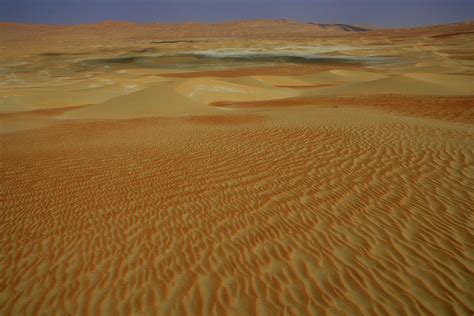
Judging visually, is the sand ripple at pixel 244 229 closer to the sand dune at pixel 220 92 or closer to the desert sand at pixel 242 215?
the desert sand at pixel 242 215

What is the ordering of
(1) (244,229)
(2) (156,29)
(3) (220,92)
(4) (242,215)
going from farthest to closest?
1. (2) (156,29)
2. (3) (220,92)
3. (4) (242,215)
4. (1) (244,229)

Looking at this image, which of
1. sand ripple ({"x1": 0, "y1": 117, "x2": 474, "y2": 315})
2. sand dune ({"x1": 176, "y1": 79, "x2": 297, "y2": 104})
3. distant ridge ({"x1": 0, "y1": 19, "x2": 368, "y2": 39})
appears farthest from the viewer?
distant ridge ({"x1": 0, "y1": 19, "x2": 368, "y2": 39})

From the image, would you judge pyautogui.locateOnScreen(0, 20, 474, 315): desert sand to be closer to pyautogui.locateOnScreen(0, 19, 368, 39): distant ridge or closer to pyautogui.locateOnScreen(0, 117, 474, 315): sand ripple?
pyautogui.locateOnScreen(0, 117, 474, 315): sand ripple

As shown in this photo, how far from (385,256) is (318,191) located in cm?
237

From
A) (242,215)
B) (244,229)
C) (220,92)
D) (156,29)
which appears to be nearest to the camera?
(244,229)

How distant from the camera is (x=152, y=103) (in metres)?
19.4

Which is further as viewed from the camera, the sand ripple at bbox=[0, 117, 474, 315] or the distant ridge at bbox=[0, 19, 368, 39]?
the distant ridge at bbox=[0, 19, 368, 39]

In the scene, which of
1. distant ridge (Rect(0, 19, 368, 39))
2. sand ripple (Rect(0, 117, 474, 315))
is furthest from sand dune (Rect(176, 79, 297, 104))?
distant ridge (Rect(0, 19, 368, 39))

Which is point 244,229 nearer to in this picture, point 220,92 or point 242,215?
point 242,215

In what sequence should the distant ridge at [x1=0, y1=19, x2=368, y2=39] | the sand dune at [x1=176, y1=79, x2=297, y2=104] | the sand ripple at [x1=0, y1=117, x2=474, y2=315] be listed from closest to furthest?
the sand ripple at [x1=0, y1=117, x2=474, y2=315] < the sand dune at [x1=176, y1=79, x2=297, y2=104] < the distant ridge at [x1=0, y1=19, x2=368, y2=39]

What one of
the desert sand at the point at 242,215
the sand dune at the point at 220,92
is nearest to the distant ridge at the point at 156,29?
the sand dune at the point at 220,92

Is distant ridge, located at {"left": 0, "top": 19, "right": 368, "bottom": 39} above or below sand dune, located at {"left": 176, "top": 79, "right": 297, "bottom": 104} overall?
above

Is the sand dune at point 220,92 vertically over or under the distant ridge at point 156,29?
under

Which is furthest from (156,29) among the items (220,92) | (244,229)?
(244,229)
